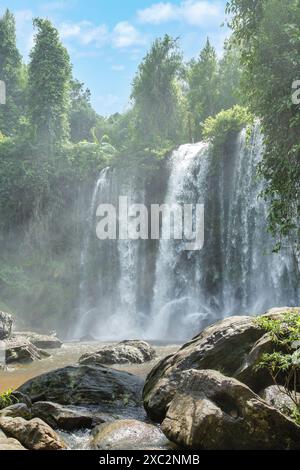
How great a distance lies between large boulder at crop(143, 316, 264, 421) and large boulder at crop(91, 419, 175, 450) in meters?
0.69

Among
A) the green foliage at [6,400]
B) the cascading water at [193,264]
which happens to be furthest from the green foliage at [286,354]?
the cascading water at [193,264]

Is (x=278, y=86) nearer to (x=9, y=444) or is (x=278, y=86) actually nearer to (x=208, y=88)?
(x=9, y=444)

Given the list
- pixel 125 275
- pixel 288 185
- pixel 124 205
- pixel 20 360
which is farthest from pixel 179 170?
pixel 288 185

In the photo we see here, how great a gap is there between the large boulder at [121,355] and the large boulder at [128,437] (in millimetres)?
6468

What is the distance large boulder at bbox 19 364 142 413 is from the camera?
30.4 ft

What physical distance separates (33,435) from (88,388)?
3.02 meters

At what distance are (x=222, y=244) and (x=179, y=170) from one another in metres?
5.50

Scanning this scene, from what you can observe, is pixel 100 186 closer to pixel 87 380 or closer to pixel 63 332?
pixel 63 332

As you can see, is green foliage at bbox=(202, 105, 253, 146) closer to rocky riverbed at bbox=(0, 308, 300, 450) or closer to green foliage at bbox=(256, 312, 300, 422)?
rocky riverbed at bbox=(0, 308, 300, 450)

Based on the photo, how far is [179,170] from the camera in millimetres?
28266

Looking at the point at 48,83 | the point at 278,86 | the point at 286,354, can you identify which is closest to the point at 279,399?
the point at 286,354

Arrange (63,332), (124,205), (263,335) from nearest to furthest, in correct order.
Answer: (263,335)
(63,332)
(124,205)

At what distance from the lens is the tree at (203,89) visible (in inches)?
1610

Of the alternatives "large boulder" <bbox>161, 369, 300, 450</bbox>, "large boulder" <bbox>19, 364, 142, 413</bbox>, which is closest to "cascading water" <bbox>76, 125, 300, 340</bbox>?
"large boulder" <bbox>19, 364, 142, 413</bbox>
